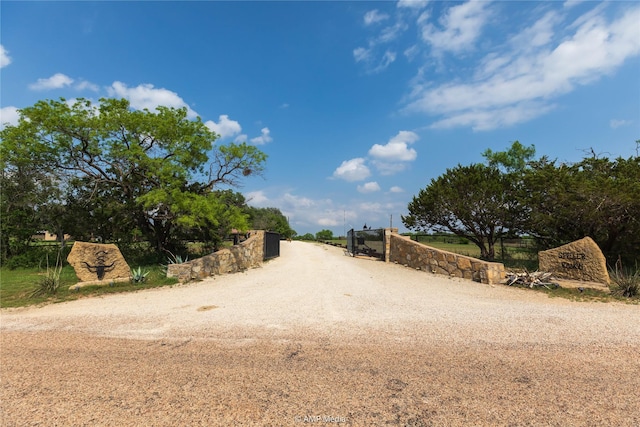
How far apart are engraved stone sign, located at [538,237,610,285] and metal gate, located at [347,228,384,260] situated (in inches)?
297

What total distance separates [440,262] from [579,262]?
384 cm

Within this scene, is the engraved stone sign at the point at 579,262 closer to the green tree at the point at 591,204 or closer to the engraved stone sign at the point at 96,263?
the green tree at the point at 591,204

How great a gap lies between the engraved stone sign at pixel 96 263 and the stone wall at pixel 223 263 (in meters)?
1.43

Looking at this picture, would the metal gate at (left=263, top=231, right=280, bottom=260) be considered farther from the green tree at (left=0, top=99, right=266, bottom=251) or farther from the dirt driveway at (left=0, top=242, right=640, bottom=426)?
the dirt driveway at (left=0, top=242, right=640, bottom=426)

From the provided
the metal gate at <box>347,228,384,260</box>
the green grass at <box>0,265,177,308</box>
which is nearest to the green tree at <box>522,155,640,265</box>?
the metal gate at <box>347,228,384,260</box>

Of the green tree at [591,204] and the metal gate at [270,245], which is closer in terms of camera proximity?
the green tree at [591,204]

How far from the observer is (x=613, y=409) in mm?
2555

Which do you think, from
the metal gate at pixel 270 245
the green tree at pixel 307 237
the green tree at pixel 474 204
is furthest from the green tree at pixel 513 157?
the green tree at pixel 307 237

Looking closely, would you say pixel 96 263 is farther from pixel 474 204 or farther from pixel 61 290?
pixel 474 204

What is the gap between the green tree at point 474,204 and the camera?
15516mm

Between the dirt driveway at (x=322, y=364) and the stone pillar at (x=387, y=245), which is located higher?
the stone pillar at (x=387, y=245)

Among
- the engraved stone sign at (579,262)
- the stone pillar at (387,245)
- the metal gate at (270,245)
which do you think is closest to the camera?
the engraved stone sign at (579,262)

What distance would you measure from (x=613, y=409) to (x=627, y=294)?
251 inches

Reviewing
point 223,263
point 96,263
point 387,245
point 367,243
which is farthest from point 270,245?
point 96,263
